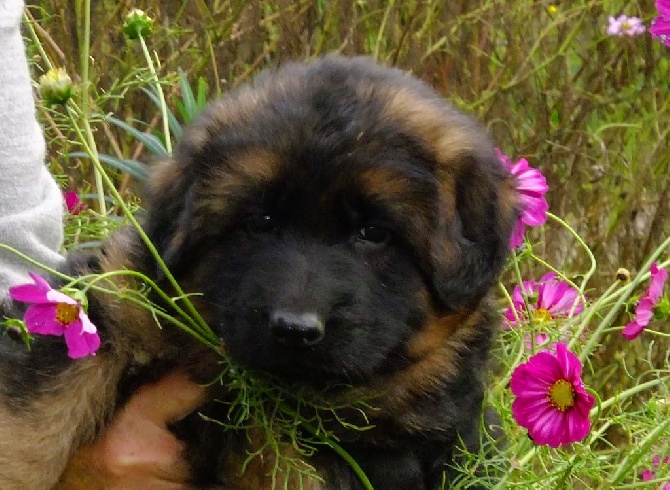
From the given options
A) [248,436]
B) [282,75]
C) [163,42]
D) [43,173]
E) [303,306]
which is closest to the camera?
[303,306]

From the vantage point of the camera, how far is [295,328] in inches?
70.1

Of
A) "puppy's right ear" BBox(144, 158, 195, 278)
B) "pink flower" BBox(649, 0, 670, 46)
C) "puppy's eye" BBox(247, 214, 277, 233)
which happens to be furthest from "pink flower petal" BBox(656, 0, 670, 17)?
"puppy's right ear" BBox(144, 158, 195, 278)

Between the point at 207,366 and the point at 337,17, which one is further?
the point at 337,17

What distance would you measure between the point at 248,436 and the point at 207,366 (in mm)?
202

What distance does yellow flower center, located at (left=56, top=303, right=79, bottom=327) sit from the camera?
5.34ft

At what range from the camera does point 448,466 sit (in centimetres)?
220

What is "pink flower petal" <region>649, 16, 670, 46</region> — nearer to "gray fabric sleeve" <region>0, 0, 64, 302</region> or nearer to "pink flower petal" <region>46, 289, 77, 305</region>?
"pink flower petal" <region>46, 289, 77, 305</region>

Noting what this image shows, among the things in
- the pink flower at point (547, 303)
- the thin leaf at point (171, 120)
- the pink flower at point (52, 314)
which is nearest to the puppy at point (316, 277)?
the pink flower at point (547, 303)

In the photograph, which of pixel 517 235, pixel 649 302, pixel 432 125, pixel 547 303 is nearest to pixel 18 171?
pixel 432 125

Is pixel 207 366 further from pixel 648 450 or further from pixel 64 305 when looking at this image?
pixel 648 450

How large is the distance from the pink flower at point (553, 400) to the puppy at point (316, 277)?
0.34 meters

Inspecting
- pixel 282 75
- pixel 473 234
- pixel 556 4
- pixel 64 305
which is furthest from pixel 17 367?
pixel 556 4

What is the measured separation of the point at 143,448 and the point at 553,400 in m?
0.92

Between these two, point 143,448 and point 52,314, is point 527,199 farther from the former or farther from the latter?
point 52,314
